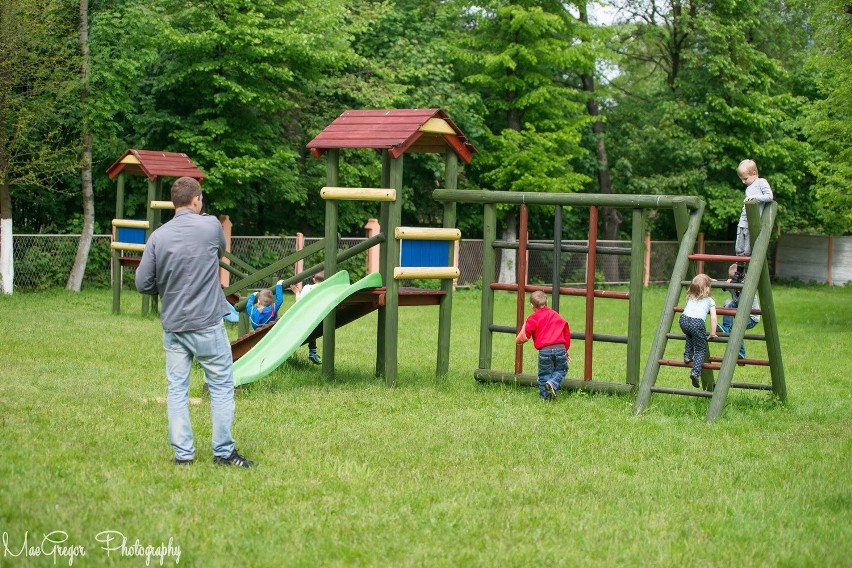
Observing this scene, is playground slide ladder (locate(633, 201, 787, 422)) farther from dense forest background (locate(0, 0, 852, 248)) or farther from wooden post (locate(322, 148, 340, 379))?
dense forest background (locate(0, 0, 852, 248))

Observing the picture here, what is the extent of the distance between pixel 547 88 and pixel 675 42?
8.20m

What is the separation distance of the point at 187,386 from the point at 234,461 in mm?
595

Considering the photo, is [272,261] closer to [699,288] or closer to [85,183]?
[85,183]

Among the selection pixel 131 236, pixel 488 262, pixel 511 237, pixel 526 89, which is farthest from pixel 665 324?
pixel 511 237


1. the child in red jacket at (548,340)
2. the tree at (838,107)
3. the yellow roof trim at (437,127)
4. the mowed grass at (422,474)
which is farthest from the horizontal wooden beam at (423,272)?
the tree at (838,107)

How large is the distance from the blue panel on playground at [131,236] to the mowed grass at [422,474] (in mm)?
7219

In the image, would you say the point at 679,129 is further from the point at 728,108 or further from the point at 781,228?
the point at 781,228

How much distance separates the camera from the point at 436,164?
3069cm

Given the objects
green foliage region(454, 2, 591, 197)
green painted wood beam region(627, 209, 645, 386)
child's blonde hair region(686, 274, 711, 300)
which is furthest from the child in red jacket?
green foliage region(454, 2, 591, 197)

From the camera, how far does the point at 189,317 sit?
709cm

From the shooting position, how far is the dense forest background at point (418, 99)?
76.7 ft

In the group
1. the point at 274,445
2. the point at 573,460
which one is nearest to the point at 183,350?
the point at 274,445

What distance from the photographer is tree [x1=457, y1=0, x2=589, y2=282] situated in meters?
30.7

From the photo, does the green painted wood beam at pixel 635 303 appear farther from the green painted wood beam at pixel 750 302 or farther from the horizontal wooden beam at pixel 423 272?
the horizontal wooden beam at pixel 423 272
